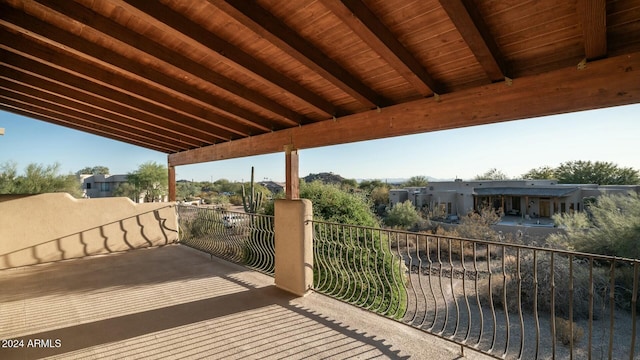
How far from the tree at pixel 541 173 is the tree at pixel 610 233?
71.7ft

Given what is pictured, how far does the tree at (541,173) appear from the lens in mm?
28837

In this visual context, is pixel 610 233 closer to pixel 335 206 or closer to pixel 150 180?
pixel 335 206

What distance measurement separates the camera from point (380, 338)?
262 centimetres

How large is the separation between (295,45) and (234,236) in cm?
418

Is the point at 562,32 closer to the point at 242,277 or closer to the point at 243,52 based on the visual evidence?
the point at 243,52

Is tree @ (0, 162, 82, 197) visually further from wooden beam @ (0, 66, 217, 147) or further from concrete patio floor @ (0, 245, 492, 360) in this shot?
concrete patio floor @ (0, 245, 492, 360)

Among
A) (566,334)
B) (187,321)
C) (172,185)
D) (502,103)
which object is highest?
(502,103)

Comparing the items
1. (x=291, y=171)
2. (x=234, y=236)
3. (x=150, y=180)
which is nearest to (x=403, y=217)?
(x=234, y=236)

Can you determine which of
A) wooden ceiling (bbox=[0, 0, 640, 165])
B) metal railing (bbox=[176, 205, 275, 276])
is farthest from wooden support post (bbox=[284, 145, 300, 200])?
metal railing (bbox=[176, 205, 275, 276])

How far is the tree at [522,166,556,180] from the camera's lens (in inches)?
1135

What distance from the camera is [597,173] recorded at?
2298cm

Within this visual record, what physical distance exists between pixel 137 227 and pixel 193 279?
2.98m

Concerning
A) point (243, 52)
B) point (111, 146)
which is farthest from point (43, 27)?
point (111, 146)

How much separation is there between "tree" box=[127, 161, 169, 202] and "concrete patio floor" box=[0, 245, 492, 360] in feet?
78.1
